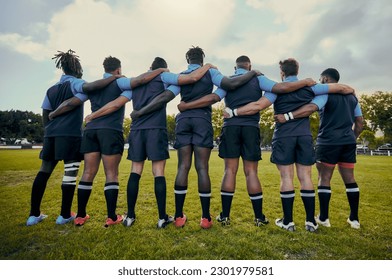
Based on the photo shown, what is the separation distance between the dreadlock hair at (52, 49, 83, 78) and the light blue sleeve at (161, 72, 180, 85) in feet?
6.44

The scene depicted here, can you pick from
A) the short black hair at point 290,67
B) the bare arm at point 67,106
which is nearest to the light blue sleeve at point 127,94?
the bare arm at point 67,106

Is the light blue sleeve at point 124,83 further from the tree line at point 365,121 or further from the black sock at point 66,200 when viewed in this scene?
the tree line at point 365,121

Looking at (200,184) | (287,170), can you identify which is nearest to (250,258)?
(200,184)

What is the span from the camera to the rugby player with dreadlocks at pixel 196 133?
429 centimetres

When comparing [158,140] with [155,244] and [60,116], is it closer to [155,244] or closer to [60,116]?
[155,244]

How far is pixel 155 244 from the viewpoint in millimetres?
3502

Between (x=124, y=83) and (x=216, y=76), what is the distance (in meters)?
1.71

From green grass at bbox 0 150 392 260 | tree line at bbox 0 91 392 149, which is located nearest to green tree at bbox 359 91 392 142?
tree line at bbox 0 91 392 149

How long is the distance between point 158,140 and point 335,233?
11.4 feet

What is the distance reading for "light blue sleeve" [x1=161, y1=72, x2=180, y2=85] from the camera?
171 inches

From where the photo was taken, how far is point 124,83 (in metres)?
4.44

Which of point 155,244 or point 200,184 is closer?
point 155,244

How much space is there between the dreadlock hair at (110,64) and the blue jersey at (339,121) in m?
4.20

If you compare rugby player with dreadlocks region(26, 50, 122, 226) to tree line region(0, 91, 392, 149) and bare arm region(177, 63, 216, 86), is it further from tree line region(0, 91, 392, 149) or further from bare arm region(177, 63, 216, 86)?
tree line region(0, 91, 392, 149)
